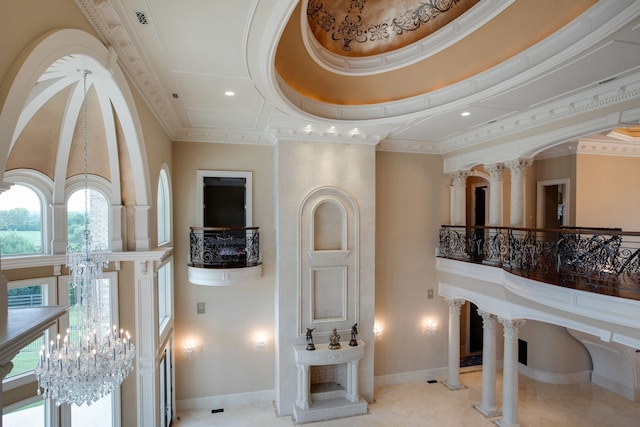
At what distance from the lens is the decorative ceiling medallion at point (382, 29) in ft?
15.8

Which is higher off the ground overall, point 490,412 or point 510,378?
point 510,378

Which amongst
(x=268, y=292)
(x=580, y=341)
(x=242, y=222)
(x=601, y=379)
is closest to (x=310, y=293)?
(x=268, y=292)

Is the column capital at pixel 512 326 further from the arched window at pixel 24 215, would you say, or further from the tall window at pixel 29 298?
the arched window at pixel 24 215

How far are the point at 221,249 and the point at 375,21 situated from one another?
18.3ft

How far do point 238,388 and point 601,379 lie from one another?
9997 mm

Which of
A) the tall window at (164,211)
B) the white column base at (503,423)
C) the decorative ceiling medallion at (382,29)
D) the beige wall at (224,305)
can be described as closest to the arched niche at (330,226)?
the beige wall at (224,305)

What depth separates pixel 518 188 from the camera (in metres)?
7.20

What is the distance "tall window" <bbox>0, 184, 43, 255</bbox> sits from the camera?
469cm

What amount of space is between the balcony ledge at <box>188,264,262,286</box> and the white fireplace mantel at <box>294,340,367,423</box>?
6.83 ft

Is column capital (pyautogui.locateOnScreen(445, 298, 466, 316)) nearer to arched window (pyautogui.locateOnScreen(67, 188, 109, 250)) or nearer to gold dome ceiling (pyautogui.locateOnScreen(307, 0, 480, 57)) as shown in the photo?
gold dome ceiling (pyautogui.locateOnScreen(307, 0, 480, 57))

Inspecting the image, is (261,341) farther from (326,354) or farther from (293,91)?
(293,91)

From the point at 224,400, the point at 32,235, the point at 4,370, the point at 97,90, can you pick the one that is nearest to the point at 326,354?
the point at 224,400

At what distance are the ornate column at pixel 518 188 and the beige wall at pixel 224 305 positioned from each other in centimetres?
563

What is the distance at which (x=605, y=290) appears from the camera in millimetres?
4664
